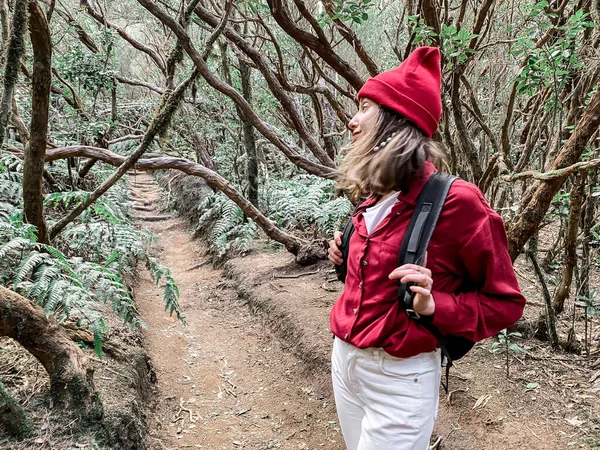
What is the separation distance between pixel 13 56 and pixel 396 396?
2.64 meters

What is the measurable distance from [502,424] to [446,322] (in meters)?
2.13

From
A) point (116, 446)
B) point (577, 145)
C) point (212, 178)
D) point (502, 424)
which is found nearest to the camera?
point (116, 446)

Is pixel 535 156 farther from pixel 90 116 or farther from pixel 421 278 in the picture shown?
pixel 90 116

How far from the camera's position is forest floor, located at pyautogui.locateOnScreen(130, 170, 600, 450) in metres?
3.00

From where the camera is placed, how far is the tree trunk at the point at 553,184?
2.68 m

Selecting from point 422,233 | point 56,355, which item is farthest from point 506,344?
point 56,355

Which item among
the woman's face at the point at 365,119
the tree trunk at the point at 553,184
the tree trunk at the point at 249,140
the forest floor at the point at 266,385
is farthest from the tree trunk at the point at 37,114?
the tree trunk at the point at 249,140

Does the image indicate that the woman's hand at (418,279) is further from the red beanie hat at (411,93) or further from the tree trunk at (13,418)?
the tree trunk at (13,418)

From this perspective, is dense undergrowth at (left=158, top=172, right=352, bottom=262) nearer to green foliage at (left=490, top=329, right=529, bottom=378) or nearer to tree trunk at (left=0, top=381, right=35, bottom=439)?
green foliage at (left=490, top=329, right=529, bottom=378)

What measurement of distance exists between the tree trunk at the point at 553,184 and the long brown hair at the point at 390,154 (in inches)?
69.0

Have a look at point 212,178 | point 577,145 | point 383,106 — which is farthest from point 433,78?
point 212,178

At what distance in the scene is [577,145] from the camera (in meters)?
2.75

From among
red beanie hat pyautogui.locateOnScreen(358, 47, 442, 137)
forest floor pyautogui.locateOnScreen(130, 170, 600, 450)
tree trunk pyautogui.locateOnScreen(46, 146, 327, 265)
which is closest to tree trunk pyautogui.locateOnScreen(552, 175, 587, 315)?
forest floor pyautogui.locateOnScreen(130, 170, 600, 450)

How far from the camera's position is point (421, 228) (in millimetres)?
1421
